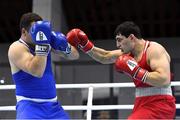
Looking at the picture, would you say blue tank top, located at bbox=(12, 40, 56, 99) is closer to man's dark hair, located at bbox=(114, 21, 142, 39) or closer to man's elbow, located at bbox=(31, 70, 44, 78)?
man's elbow, located at bbox=(31, 70, 44, 78)

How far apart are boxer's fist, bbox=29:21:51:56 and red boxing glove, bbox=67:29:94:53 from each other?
1.04 meters

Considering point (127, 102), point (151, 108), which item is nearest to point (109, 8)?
point (127, 102)

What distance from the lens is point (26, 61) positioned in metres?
2.75

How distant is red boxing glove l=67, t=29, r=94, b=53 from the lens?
376cm

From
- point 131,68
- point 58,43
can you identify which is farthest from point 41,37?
point 131,68

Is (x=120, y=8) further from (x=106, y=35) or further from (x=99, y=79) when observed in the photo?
(x=99, y=79)

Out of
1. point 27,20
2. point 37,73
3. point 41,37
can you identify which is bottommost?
point 37,73

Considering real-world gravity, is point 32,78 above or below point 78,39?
below

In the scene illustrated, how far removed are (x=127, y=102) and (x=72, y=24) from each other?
3318mm

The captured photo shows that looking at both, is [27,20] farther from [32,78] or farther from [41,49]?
[32,78]

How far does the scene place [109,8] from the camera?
36.6 ft

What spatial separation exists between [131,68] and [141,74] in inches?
3.8

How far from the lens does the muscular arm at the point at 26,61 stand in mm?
2684

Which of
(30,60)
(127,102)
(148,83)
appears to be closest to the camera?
(30,60)
